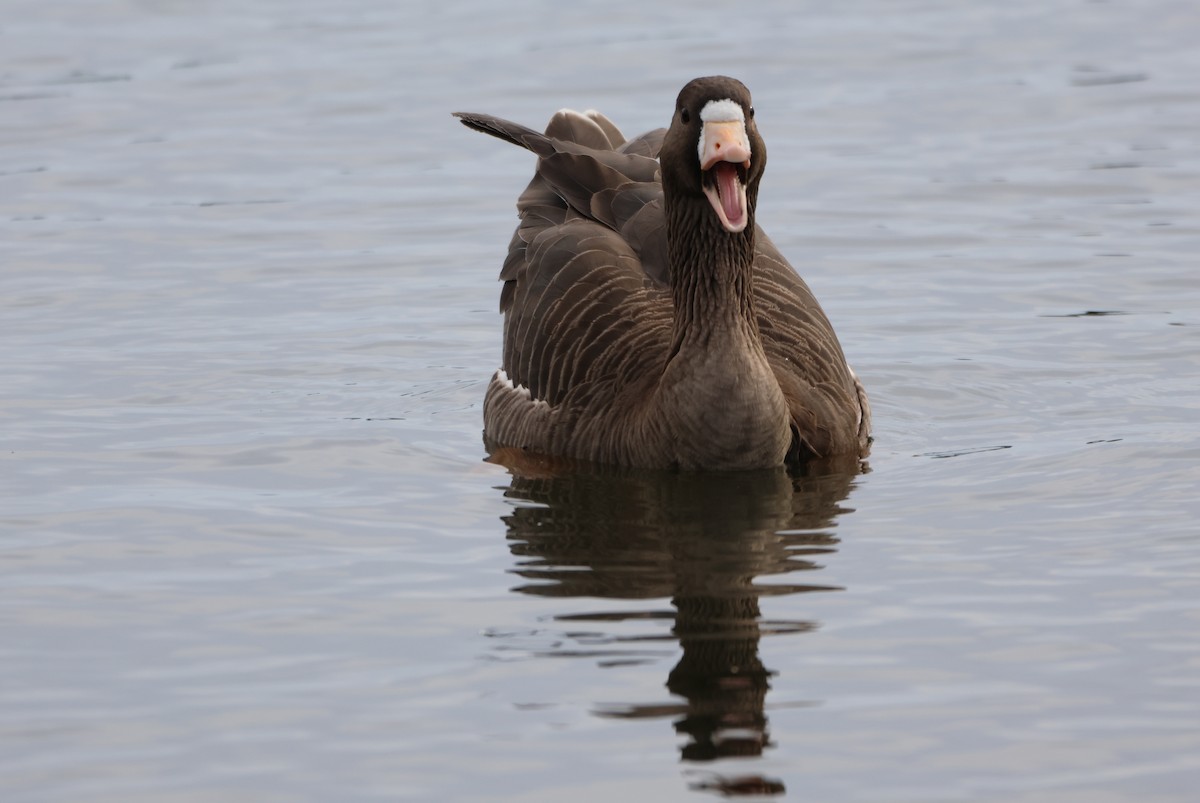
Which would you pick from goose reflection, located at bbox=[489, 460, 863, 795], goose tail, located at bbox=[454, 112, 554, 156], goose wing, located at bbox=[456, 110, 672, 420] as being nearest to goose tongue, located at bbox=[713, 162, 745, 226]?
goose wing, located at bbox=[456, 110, 672, 420]

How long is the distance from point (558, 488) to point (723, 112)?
6.93ft

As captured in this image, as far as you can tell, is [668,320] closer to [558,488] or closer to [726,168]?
[558,488]

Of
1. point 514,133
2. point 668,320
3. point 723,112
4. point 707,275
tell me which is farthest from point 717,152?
point 514,133

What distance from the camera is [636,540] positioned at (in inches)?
357

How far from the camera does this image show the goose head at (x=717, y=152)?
9.39 meters

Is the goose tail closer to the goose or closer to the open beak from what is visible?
the goose

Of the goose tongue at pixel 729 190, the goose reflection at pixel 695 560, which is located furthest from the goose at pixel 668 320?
the goose reflection at pixel 695 560

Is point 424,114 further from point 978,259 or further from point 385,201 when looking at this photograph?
point 978,259

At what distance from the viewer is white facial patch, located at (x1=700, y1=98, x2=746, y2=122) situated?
31.0ft

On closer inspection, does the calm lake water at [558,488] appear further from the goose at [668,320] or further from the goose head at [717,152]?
the goose head at [717,152]

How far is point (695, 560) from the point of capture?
8719mm

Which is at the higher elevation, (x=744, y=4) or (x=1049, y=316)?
(x=744, y=4)

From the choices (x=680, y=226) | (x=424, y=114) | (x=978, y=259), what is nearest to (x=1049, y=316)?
(x=978, y=259)

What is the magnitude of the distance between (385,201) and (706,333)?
824 centimetres
